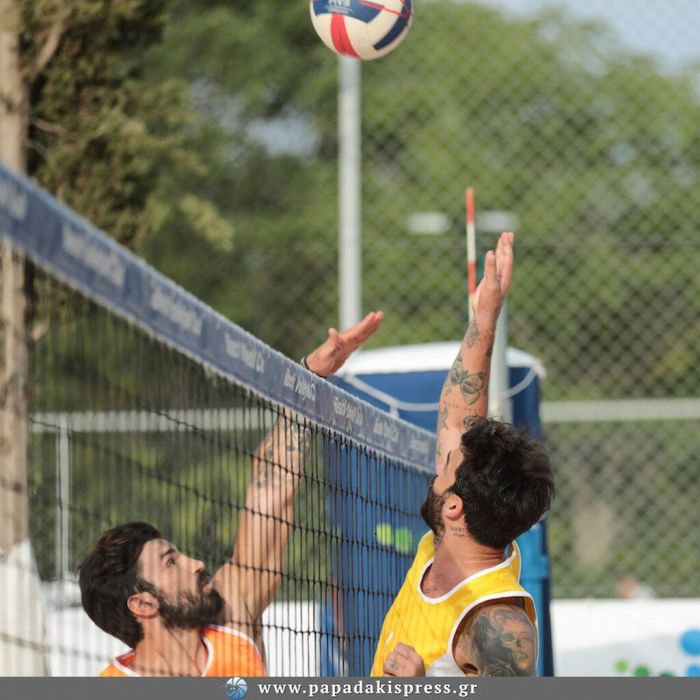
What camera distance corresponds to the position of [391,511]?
4141 millimetres

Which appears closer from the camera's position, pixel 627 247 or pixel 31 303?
pixel 31 303

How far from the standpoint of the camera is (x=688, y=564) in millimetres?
9367

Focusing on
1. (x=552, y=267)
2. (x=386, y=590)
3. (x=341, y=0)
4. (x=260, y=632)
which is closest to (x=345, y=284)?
(x=552, y=267)

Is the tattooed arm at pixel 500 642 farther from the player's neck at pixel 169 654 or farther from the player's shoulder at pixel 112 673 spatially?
the player's shoulder at pixel 112 673

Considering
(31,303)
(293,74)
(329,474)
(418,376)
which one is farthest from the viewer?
(293,74)

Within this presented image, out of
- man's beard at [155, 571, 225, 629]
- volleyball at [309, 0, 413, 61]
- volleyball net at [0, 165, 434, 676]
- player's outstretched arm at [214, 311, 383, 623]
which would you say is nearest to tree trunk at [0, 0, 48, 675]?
volleyball net at [0, 165, 434, 676]

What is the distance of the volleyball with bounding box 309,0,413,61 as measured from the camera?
4906mm

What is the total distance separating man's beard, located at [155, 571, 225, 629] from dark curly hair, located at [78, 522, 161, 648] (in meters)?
0.05

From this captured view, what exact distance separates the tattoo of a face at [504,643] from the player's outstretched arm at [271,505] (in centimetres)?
61

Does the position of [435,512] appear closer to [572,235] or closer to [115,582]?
[115,582]

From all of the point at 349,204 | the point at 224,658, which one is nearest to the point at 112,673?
the point at 224,658

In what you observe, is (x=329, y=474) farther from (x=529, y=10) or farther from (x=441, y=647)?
(x=529, y=10)

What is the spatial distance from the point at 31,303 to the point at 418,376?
205cm
